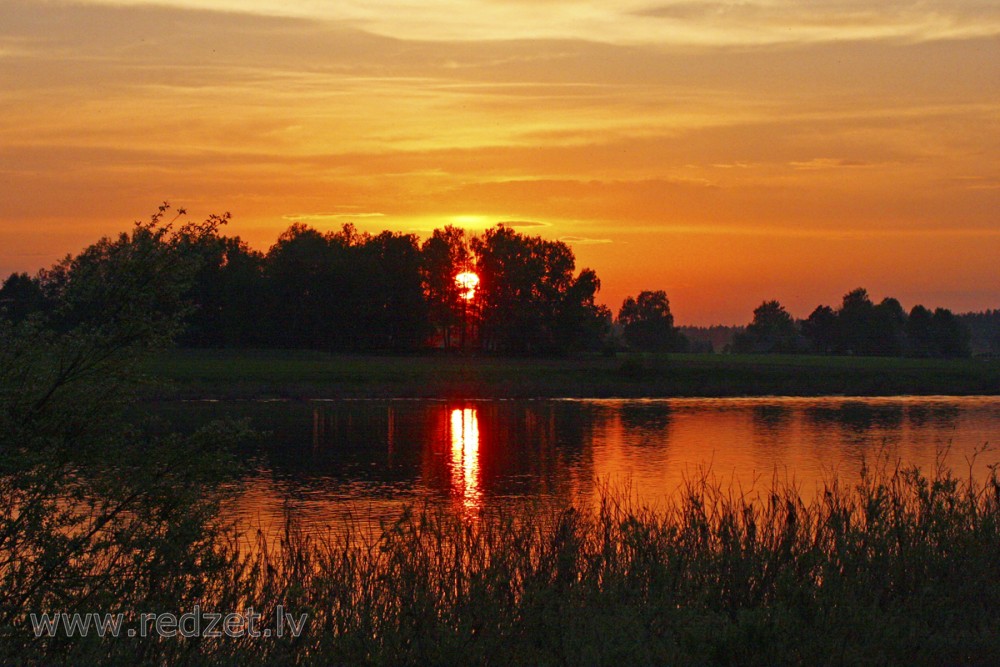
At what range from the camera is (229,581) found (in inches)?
487

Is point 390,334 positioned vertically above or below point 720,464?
above

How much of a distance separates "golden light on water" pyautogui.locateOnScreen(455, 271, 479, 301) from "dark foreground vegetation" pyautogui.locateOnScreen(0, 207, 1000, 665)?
12974cm

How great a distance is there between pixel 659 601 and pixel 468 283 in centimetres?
13257

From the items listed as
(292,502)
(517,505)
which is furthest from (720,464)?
(292,502)

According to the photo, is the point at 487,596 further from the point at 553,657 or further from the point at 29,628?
the point at 29,628

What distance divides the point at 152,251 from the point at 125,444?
235 centimetres

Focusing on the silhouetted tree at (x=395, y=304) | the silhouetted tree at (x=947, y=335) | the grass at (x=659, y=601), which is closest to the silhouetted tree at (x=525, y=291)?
the silhouetted tree at (x=395, y=304)

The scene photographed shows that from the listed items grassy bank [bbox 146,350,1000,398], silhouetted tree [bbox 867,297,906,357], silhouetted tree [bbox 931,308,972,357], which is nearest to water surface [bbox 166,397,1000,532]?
grassy bank [bbox 146,350,1000,398]

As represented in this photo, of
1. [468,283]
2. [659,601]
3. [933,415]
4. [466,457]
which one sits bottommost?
[466,457]

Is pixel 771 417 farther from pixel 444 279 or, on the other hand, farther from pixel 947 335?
pixel 947 335

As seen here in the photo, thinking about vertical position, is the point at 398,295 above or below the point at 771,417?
above

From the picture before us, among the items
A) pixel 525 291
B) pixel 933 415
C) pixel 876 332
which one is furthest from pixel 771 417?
pixel 876 332

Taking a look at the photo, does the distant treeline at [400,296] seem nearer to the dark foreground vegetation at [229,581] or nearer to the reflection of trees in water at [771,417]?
the reflection of trees in water at [771,417]

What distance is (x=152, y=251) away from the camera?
12.0 metres
